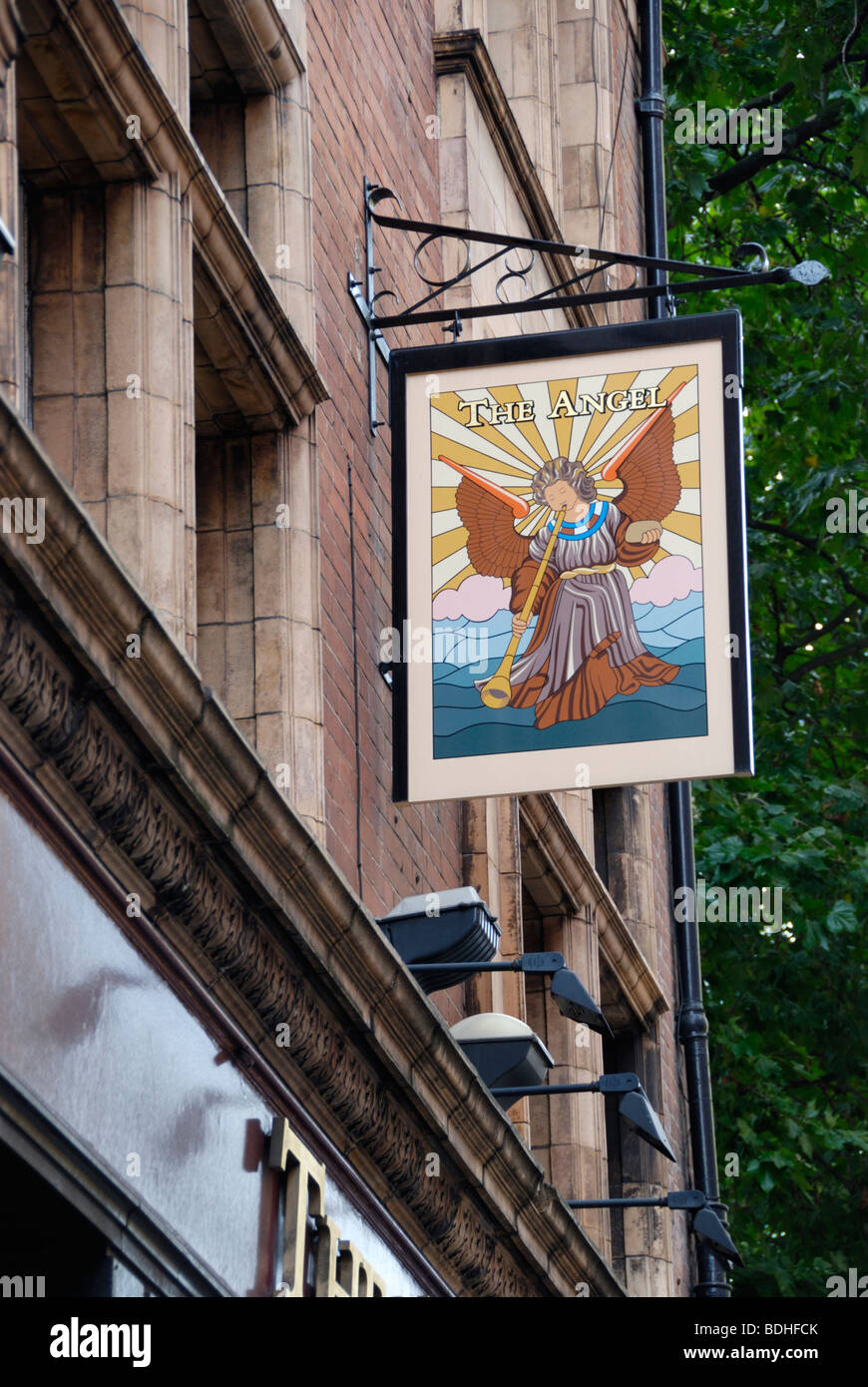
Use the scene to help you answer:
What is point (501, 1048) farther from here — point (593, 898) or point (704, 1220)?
point (704, 1220)

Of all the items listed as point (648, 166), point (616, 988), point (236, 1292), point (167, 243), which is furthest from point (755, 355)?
point (236, 1292)

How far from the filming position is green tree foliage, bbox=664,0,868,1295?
58.4 feet

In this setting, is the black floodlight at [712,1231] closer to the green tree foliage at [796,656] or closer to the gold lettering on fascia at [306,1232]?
the green tree foliage at [796,656]

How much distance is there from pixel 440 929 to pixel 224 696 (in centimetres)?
125

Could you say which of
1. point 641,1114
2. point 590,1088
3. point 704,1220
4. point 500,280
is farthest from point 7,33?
point 704,1220

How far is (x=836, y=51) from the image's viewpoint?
18.9 meters

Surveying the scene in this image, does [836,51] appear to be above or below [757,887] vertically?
above

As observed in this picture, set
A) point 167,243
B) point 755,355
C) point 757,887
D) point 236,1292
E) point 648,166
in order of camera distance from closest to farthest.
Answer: point 236,1292 → point 167,243 → point 757,887 → point 648,166 → point 755,355

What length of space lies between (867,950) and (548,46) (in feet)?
21.2

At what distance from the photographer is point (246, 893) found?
704cm

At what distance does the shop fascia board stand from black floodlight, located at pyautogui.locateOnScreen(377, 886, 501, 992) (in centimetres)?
178

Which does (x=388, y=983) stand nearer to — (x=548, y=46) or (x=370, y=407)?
(x=370, y=407)

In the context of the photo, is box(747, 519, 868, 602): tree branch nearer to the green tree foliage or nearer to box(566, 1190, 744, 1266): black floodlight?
the green tree foliage

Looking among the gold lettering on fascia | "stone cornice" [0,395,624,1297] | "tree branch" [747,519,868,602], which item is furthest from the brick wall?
"tree branch" [747,519,868,602]
